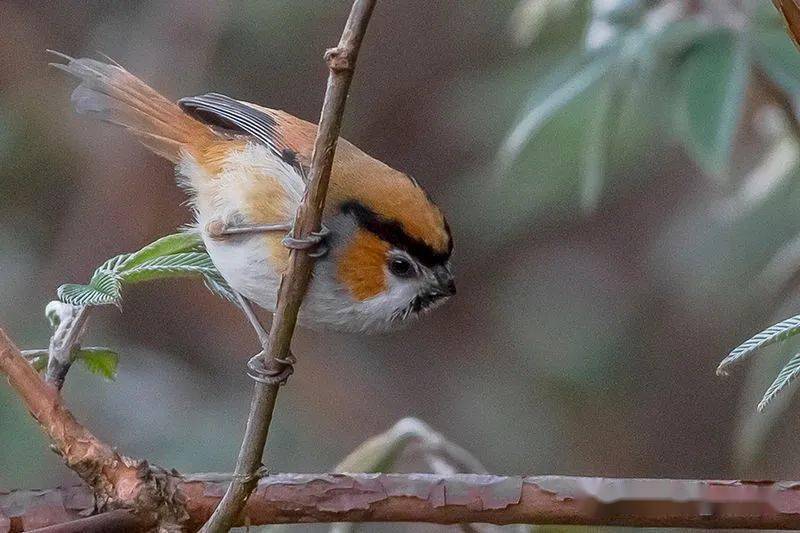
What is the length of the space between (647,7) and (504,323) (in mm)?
2319

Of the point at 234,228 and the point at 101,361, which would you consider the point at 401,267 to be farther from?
the point at 101,361

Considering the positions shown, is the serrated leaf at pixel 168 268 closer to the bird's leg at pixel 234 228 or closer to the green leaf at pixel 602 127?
the bird's leg at pixel 234 228

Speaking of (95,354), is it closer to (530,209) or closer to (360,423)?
(530,209)

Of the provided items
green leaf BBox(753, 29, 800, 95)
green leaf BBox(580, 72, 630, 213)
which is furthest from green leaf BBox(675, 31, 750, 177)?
green leaf BBox(580, 72, 630, 213)

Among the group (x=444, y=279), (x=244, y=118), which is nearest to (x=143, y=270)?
(x=444, y=279)

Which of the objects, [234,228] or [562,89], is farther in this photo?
[562,89]

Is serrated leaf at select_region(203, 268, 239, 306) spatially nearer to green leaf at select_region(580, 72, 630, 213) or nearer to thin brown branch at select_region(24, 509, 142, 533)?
thin brown branch at select_region(24, 509, 142, 533)

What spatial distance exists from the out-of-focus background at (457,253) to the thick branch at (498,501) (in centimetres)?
112

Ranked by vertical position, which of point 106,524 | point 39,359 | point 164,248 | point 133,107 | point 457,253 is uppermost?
point 133,107

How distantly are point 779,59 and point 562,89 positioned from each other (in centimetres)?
39

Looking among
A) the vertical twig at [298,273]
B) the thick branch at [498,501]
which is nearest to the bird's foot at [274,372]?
the vertical twig at [298,273]

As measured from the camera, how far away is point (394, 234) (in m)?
1.79

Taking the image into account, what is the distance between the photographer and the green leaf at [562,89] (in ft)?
6.39

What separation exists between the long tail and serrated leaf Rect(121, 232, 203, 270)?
26.7 inches
